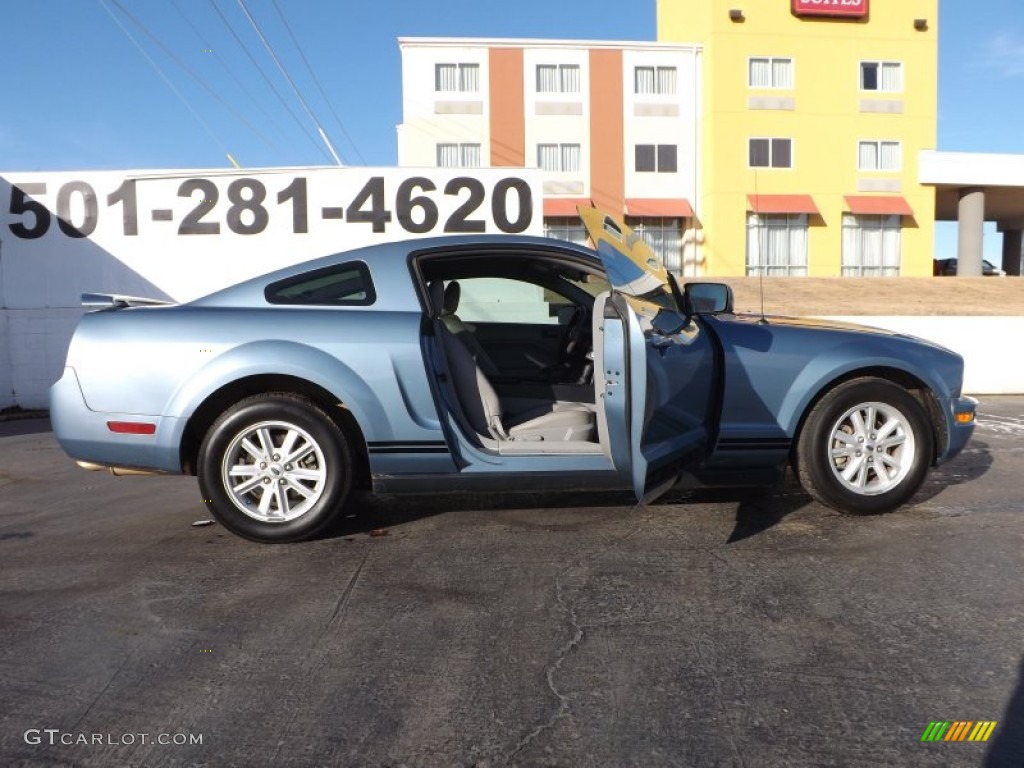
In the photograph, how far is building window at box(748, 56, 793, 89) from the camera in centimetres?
3316

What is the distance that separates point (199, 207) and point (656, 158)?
969 inches

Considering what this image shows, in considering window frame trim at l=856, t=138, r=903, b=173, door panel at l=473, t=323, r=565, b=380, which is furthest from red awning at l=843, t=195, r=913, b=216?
door panel at l=473, t=323, r=565, b=380

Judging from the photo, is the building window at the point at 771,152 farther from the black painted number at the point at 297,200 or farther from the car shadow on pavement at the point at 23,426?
the car shadow on pavement at the point at 23,426

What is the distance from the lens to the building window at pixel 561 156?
3309cm

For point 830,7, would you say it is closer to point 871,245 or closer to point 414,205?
point 871,245

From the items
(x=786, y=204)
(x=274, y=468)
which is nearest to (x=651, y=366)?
(x=274, y=468)

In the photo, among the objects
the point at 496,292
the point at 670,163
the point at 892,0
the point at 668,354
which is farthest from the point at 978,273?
the point at 668,354

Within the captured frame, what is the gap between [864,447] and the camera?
441 cm

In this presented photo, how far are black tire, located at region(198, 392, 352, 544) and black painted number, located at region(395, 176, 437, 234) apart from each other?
8184 mm

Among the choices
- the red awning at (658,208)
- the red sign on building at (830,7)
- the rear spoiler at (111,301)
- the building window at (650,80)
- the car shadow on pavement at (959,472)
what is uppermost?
the red sign on building at (830,7)

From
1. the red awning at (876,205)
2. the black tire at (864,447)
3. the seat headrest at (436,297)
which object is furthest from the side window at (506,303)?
the red awning at (876,205)

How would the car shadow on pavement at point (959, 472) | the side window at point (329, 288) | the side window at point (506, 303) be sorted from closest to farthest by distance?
the side window at point (329, 288) < the car shadow on pavement at point (959, 472) < the side window at point (506, 303)

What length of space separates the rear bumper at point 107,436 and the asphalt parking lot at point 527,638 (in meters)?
0.49

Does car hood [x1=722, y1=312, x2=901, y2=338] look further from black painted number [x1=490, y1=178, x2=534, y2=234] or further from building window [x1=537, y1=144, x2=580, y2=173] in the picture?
building window [x1=537, y1=144, x2=580, y2=173]
